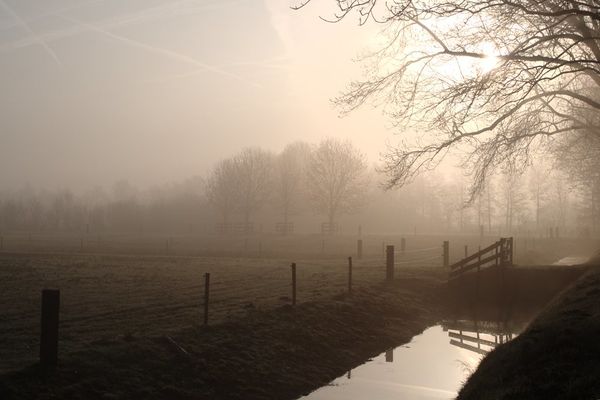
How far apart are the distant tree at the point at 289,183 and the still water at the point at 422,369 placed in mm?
70785

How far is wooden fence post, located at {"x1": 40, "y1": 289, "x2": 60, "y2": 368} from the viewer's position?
9695 millimetres

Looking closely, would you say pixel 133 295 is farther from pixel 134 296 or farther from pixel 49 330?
→ pixel 49 330

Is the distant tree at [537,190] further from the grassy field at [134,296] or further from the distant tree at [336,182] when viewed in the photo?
the grassy field at [134,296]

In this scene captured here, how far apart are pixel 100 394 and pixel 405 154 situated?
15.1m

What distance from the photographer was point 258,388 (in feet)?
37.4

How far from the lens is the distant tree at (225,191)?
93562mm

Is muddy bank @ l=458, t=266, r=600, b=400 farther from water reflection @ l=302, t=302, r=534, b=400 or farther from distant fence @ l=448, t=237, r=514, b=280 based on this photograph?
distant fence @ l=448, t=237, r=514, b=280

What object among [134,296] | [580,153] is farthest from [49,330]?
[580,153]

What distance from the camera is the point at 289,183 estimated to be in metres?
90.8

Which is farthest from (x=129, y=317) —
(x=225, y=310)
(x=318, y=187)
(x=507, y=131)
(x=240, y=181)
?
(x=240, y=181)

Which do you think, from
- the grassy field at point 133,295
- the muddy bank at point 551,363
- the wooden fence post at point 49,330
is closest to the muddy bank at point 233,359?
the wooden fence post at point 49,330

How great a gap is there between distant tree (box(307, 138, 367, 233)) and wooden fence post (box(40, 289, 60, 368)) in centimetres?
6732

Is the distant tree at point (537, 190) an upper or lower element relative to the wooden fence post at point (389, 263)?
upper

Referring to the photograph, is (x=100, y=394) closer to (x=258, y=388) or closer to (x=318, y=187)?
(x=258, y=388)
